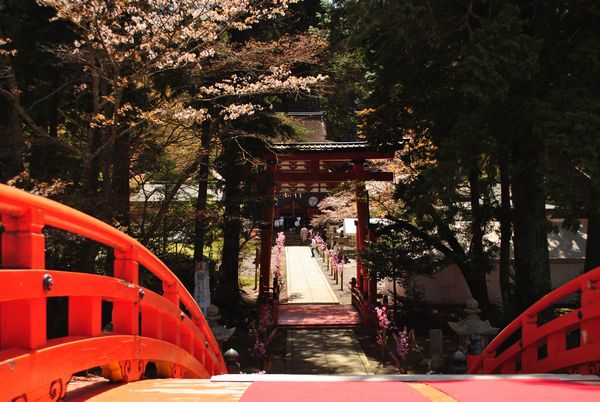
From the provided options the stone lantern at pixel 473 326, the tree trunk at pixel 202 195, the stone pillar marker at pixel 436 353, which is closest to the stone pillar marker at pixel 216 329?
the tree trunk at pixel 202 195

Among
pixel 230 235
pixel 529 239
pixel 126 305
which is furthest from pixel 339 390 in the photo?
pixel 230 235

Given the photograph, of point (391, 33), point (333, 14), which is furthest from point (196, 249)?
point (333, 14)

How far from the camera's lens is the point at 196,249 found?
12422 millimetres

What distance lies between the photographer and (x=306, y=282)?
2366 cm

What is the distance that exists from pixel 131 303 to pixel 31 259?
1.14m

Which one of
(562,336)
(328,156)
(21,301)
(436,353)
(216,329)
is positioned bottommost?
(436,353)

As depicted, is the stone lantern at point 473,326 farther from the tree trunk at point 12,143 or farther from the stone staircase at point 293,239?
the stone staircase at point 293,239

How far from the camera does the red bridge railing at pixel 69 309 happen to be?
2016 millimetres

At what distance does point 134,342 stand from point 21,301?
3.80 ft

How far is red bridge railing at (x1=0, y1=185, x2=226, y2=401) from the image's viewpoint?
2016 mm

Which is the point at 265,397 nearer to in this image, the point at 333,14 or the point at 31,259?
the point at 31,259

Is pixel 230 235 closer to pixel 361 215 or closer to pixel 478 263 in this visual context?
pixel 361 215

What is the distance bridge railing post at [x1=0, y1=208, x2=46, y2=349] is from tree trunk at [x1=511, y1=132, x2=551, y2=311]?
8059 millimetres

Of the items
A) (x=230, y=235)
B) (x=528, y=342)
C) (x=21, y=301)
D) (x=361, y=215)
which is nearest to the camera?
(x=21, y=301)
